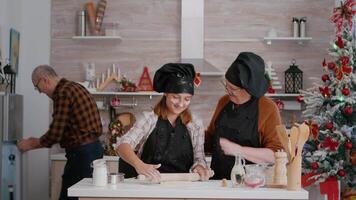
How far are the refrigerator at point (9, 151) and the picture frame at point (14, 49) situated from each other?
665 millimetres

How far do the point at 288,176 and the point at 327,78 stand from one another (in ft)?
6.51

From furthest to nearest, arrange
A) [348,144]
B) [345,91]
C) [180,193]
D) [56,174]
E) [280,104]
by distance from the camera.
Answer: [280,104] → [56,174] → [345,91] → [348,144] → [180,193]

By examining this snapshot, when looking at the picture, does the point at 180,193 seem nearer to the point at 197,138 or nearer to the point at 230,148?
the point at 230,148

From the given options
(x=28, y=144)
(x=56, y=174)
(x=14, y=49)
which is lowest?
(x=56, y=174)

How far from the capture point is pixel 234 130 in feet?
9.90

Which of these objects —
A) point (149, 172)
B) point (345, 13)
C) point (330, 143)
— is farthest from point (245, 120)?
point (345, 13)

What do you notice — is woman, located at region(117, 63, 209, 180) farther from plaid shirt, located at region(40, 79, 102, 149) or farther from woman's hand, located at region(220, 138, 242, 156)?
plaid shirt, located at region(40, 79, 102, 149)

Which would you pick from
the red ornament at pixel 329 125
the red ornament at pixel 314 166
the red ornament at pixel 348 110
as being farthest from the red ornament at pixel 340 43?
the red ornament at pixel 314 166

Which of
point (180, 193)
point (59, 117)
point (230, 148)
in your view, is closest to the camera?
point (180, 193)

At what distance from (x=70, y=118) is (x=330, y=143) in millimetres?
1925

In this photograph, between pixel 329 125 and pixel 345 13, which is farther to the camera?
pixel 345 13

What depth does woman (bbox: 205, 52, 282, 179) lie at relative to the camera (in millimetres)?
2857

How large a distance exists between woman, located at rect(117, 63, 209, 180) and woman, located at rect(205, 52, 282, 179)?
13 cm

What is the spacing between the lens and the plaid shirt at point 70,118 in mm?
3984
